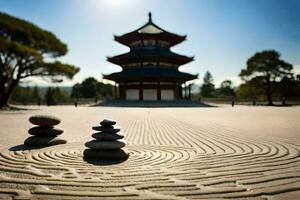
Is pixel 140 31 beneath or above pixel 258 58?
above

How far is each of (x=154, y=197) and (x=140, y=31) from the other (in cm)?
4837

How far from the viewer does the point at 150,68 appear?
46.2 metres

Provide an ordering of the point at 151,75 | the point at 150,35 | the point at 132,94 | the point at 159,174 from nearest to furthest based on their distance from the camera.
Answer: the point at 159,174 → the point at 151,75 → the point at 132,94 → the point at 150,35

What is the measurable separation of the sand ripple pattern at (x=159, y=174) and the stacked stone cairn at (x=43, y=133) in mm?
989

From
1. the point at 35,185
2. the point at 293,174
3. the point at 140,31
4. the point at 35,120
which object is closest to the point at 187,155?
the point at 293,174

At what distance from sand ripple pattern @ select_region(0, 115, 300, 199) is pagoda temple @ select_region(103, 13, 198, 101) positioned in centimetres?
3676

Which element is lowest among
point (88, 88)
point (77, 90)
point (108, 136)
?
point (108, 136)

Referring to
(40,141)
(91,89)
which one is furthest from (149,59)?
(91,89)

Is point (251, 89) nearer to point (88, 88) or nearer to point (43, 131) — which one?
point (43, 131)

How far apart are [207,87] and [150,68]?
5548 centimetres

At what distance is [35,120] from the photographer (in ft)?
29.8

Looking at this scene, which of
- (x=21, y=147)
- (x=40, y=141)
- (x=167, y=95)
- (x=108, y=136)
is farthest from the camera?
(x=167, y=95)

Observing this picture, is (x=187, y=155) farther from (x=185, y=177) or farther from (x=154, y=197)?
(x=154, y=197)

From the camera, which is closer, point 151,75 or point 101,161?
point 101,161
